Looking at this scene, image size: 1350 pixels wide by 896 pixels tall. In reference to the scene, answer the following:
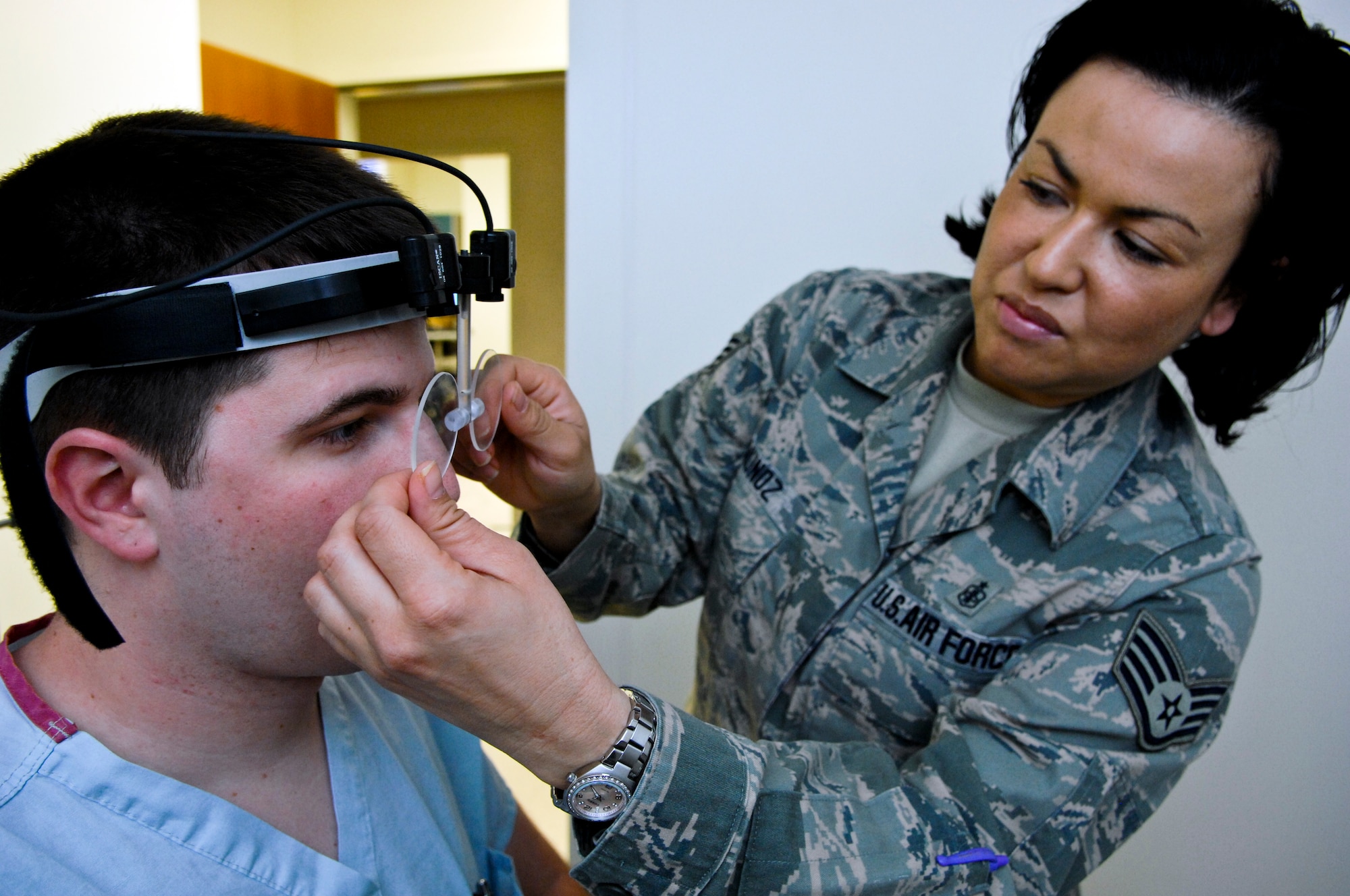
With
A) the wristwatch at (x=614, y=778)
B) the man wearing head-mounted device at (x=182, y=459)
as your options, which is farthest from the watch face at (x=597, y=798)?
the man wearing head-mounted device at (x=182, y=459)

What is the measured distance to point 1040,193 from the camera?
1105mm

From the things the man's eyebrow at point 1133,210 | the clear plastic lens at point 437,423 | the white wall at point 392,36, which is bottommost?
the clear plastic lens at point 437,423

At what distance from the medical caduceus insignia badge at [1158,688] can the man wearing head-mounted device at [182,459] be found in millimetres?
800

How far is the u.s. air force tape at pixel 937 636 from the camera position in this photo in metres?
1.13

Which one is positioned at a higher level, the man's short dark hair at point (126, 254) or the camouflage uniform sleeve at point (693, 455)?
the man's short dark hair at point (126, 254)

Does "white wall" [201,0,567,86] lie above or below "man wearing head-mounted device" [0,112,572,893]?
above

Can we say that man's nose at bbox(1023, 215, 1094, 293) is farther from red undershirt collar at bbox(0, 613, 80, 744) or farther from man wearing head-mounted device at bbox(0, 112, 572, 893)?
red undershirt collar at bbox(0, 613, 80, 744)

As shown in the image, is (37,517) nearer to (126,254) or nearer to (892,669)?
(126,254)

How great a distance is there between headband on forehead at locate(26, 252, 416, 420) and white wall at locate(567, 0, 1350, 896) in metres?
1.32

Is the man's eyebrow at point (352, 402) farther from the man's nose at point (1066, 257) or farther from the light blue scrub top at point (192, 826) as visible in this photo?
the man's nose at point (1066, 257)

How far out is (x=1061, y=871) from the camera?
99 centimetres

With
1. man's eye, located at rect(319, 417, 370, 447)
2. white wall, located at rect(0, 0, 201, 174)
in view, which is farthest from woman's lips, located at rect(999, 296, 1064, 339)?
white wall, located at rect(0, 0, 201, 174)

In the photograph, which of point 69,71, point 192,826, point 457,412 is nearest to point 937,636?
point 457,412

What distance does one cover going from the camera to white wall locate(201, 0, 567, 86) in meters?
Result: 3.56
